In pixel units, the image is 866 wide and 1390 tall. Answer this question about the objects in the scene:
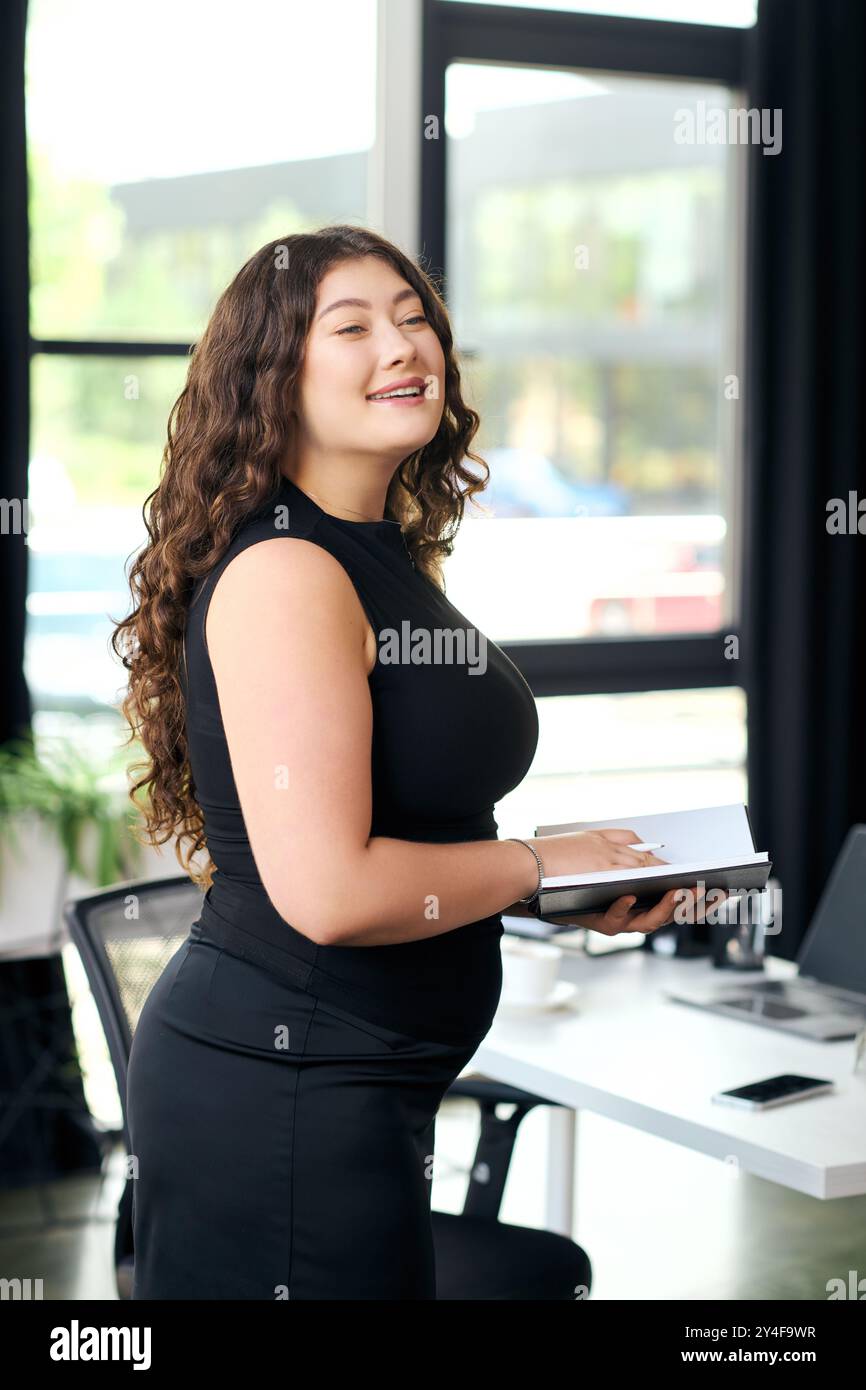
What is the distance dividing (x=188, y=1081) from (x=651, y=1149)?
8.62 feet

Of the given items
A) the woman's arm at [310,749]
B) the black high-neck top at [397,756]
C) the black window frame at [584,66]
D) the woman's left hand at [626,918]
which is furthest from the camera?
the black window frame at [584,66]

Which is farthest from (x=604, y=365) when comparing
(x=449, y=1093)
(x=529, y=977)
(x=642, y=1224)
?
(x=449, y=1093)

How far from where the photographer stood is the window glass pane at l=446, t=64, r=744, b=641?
4.19 meters

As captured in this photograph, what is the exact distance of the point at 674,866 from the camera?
5.25 ft

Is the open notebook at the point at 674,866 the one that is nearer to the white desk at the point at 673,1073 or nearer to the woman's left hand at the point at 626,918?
the woman's left hand at the point at 626,918

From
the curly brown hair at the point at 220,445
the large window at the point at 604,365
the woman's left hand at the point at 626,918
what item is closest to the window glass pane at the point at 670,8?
the large window at the point at 604,365

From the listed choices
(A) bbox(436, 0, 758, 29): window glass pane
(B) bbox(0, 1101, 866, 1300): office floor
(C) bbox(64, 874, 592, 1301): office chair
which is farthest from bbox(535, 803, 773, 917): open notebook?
(A) bbox(436, 0, 758, 29): window glass pane

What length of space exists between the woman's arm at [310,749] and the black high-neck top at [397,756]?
47 millimetres

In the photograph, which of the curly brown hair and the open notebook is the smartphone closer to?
the open notebook

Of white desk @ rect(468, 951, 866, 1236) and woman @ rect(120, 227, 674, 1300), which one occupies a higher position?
woman @ rect(120, 227, 674, 1300)

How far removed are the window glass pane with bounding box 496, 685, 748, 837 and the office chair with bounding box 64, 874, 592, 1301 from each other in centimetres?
199

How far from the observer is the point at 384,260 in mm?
1585

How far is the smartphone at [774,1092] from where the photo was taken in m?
2.00
